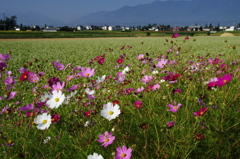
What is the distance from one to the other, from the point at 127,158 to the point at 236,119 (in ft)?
4.34

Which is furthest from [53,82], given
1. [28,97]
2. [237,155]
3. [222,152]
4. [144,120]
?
[28,97]

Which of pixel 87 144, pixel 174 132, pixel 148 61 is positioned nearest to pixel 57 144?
pixel 87 144

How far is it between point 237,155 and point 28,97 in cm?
292

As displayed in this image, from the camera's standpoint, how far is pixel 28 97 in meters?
3.20

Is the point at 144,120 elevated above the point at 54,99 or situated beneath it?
situated beneath

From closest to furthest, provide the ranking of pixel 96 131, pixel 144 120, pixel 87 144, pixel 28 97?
pixel 87 144 → pixel 96 131 → pixel 144 120 → pixel 28 97

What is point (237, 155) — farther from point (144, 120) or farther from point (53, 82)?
point (53, 82)

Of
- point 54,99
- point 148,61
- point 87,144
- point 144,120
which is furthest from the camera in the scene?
point 148,61

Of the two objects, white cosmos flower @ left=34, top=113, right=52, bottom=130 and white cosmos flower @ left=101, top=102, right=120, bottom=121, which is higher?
white cosmos flower @ left=101, top=102, right=120, bottom=121

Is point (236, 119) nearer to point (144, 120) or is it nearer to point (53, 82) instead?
point (144, 120)

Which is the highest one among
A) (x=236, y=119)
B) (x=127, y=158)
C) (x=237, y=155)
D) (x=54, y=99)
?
(x=54, y=99)

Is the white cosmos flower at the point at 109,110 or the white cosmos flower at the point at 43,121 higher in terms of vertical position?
the white cosmos flower at the point at 109,110

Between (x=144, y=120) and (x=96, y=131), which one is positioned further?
(x=144, y=120)

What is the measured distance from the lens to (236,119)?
5.93 ft
